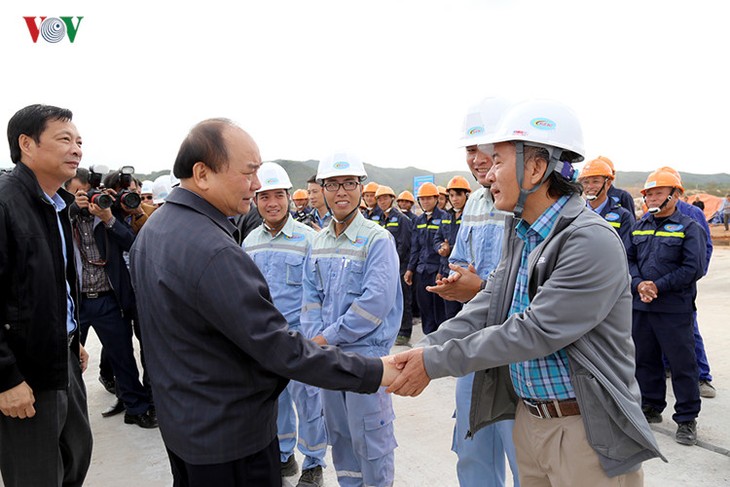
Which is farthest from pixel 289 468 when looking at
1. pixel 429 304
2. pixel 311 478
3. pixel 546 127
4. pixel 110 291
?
pixel 429 304

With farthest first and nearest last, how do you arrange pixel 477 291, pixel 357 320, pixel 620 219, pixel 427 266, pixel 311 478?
pixel 427 266 → pixel 620 219 → pixel 311 478 → pixel 357 320 → pixel 477 291

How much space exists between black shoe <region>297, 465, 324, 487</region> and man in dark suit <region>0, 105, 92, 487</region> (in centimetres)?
145

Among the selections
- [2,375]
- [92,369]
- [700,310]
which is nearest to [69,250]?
[2,375]

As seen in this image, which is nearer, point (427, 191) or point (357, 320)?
point (357, 320)

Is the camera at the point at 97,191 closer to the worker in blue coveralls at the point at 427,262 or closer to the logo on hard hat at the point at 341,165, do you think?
the logo on hard hat at the point at 341,165

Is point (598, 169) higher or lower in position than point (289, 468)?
higher

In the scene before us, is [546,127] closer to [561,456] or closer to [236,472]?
[561,456]

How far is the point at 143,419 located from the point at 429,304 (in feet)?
14.7

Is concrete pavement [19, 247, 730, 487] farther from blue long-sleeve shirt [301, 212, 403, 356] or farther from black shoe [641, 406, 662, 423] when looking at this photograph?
blue long-sleeve shirt [301, 212, 403, 356]

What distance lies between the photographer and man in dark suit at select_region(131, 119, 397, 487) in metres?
1.61

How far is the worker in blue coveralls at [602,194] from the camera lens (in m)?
4.84

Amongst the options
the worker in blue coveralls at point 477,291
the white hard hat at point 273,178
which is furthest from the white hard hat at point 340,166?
the worker in blue coveralls at point 477,291

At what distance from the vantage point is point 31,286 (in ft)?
7.86

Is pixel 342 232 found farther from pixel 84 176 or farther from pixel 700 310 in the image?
pixel 700 310
